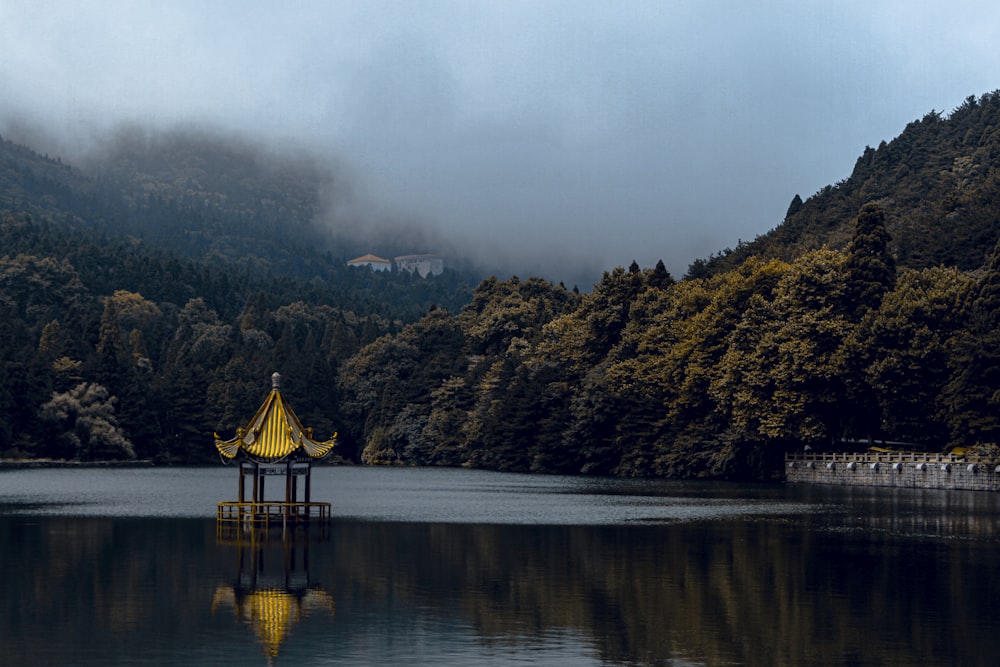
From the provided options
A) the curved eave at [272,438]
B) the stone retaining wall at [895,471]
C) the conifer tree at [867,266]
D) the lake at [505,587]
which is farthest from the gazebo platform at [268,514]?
the conifer tree at [867,266]

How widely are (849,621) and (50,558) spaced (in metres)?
25.4

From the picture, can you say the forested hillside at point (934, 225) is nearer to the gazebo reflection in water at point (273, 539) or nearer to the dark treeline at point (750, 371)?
the dark treeline at point (750, 371)

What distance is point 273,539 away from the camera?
52.6 meters

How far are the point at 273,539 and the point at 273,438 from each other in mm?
5175

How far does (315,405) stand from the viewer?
183m

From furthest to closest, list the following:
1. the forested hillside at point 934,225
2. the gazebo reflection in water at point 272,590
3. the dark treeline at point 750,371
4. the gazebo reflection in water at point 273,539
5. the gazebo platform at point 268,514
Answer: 1. the forested hillside at point 934,225
2. the dark treeline at point 750,371
3. the gazebo platform at point 268,514
4. the gazebo reflection in water at point 273,539
5. the gazebo reflection in water at point 272,590

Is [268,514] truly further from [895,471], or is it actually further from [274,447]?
[895,471]

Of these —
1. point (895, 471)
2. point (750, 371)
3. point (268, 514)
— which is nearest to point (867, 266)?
point (750, 371)

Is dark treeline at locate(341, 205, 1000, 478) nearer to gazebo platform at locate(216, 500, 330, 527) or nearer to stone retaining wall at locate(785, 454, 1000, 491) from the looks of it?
stone retaining wall at locate(785, 454, 1000, 491)

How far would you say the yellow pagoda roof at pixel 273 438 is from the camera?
56094mm

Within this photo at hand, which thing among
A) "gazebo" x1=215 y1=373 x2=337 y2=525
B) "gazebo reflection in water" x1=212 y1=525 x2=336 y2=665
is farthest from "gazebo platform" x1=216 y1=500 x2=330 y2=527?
"gazebo reflection in water" x1=212 y1=525 x2=336 y2=665

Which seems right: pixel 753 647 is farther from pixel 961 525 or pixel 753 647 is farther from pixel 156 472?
pixel 156 472

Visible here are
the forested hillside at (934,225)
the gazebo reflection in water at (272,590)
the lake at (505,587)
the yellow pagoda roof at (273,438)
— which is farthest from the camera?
the forested hillside at (934,225)

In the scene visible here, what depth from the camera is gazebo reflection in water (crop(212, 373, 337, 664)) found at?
3462 centimetres
